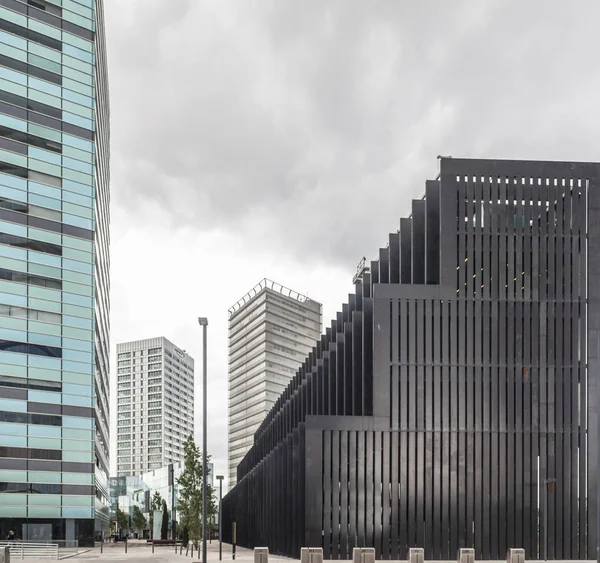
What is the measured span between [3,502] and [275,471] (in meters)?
22.5

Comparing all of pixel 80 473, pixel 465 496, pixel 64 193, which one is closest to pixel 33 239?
pixel 64 193

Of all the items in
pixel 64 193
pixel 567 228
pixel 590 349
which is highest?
pixel 64 193

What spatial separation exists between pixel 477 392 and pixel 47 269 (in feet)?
126

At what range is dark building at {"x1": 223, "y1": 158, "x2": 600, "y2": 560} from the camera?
4291 cm

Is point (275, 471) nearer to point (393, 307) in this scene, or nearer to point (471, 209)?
point (393, 307)

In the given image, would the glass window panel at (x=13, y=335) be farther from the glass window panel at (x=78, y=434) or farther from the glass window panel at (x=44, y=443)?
the glass window panel at (x=78, y=434)

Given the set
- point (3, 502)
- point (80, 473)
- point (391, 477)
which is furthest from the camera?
point (80, 473)

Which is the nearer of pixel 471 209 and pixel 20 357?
pixel 471 209

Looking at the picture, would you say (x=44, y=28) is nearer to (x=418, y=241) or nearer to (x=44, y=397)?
(x=44, y=397)

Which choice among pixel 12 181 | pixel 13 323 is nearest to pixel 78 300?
pixel 13 323

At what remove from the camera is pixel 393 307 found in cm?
4438

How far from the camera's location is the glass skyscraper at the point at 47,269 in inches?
2630

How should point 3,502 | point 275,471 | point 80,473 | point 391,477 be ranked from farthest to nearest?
point 80,473 < point 3,502 < point 275,471 < point 391,477

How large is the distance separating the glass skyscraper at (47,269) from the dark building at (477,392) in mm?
28384
